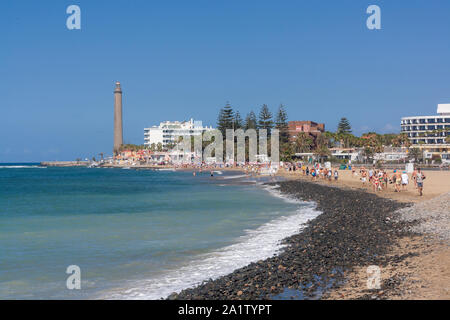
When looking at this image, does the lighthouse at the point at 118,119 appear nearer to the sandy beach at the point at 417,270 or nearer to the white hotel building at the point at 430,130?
the white hotel building at the point at 430,130

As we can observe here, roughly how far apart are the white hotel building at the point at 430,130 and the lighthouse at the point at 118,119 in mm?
86974

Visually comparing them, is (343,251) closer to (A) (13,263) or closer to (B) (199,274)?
(B) (199,274)

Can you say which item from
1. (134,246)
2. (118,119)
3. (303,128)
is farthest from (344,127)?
(134,246)

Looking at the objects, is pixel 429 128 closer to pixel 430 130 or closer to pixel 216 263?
pixel 430 130

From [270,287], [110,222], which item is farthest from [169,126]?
[270,287]

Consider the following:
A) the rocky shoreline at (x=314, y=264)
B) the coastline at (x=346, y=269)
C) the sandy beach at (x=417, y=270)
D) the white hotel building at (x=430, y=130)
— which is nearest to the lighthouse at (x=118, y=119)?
the white hotel building at (x=430, y=130)

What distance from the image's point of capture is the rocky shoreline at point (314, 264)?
6953 mm

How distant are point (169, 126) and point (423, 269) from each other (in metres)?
157

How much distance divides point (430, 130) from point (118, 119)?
93.0 metres

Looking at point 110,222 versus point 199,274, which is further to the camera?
point 110,222

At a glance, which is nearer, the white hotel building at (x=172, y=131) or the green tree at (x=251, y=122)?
the green tree at (x=251, y=122)
